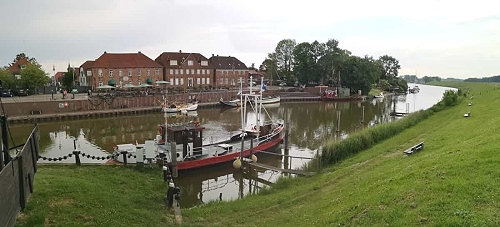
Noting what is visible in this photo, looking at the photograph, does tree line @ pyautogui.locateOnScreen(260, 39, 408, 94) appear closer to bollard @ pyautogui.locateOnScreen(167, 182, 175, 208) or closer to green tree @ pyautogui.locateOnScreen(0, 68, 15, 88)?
green tree @ pyautogui.locateOnScreen(0, 68, 15, 88)

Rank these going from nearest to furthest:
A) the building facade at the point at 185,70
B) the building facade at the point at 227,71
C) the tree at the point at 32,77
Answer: the tree at the point at 32,77
the building facade at the point at 185,70
the building facade at the point at 227,71

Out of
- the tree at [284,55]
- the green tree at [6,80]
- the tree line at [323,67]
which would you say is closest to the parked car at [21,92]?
the green tree at [6,80]

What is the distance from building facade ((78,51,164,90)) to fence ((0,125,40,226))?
198 ft

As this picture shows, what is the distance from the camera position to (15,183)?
21.1 ft

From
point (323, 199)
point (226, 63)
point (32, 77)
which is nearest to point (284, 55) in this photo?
point (226, 63)

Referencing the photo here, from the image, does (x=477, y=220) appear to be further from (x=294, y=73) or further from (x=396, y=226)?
(x=294, y=73)

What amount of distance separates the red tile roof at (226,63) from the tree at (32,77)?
37855 millimetres

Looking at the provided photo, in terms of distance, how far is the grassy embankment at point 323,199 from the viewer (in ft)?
26.7

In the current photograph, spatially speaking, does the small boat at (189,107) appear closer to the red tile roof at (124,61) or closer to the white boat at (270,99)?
the white boat at (270,99)

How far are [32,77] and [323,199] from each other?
59.0 metres

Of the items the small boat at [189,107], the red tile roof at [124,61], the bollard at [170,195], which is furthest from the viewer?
the red tile roof at [124,61]

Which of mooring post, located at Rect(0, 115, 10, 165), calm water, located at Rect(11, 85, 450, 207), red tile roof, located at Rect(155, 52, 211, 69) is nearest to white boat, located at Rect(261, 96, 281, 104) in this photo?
calm water, located at Rect(11, 85, 450, 207)

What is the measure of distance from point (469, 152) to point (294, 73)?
91080mm

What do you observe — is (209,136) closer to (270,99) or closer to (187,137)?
(187,137)
